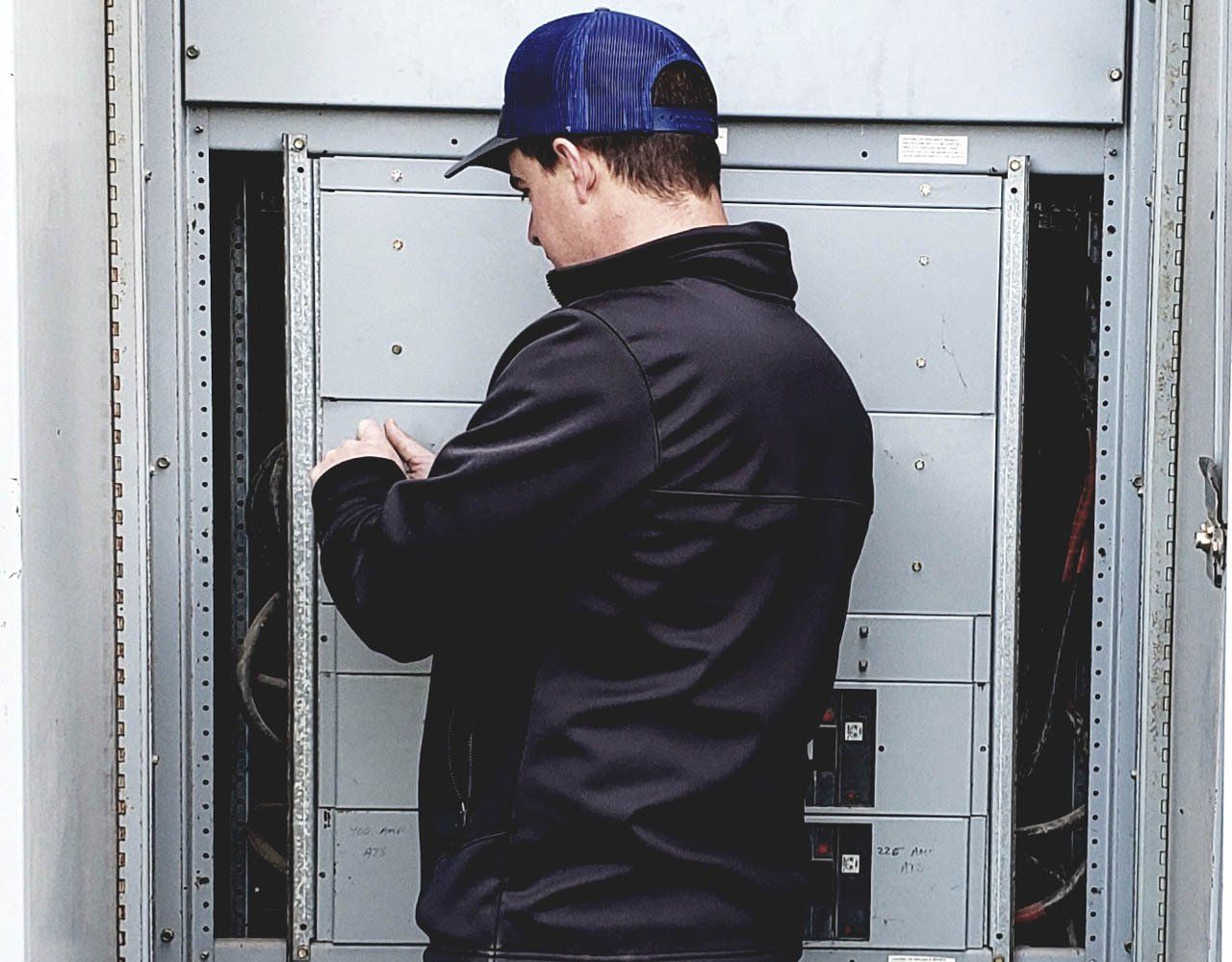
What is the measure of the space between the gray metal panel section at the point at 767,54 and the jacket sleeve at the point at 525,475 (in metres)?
0.84

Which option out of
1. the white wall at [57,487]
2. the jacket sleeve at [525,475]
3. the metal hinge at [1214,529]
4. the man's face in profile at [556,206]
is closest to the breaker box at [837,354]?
the white wall at [57,487]

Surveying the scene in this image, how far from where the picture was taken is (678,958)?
6.10ft

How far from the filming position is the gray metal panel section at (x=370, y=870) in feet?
8.61

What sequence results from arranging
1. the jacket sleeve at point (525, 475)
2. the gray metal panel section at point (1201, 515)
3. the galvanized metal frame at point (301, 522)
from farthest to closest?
the galvanized metal frame at point (301, 522) < the gray metal panel section at point (1201, 515) < the jacket sleeve at point (525, 475)

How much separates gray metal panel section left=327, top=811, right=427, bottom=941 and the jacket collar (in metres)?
1.11

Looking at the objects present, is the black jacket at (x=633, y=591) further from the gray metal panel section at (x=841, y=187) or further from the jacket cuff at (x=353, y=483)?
the gray metal panel section at (x=841, y=187)

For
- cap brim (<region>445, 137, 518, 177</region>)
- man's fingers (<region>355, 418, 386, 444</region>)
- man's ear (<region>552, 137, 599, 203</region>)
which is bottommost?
man's fingers (<region>355, 418, 386, 444</region>)

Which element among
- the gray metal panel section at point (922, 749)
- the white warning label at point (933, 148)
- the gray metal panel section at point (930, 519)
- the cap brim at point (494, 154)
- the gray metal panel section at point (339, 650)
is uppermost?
the white warning label at point (933, 148)

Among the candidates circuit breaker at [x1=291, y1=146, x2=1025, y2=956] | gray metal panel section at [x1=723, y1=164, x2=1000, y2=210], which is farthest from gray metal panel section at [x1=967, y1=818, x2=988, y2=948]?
gray metal panel section at [x1=723, y1=164, x2=1000, y2=210]

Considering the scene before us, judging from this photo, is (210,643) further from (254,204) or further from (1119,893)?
(1119,893)

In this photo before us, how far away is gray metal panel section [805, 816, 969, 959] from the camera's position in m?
2.64

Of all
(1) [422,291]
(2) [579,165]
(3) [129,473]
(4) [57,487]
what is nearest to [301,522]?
(3) [129,473]

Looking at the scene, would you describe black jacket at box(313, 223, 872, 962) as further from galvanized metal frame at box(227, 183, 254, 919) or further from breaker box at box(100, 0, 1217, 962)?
galvanized metal frame at box(227, 183, 254, 919)

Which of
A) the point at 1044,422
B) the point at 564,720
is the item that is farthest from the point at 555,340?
the point at 1044,422
